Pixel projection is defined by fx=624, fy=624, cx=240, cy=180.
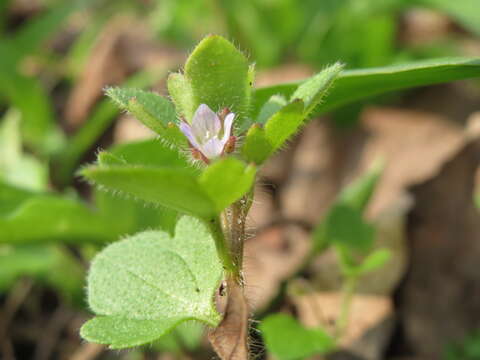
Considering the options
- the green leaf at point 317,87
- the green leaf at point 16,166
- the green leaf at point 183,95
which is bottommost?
the green leaf at point 16,166

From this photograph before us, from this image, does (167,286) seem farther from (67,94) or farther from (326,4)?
(67,94)

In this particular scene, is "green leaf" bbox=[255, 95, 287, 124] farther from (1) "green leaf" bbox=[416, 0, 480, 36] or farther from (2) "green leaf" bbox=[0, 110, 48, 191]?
(1) "green leaf" bbox=[416, 0, 480, 36]

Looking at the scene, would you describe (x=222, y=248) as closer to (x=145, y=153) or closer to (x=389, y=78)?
(x=389, y=78)

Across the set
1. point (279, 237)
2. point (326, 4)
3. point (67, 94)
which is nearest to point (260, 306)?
point (279, 237)

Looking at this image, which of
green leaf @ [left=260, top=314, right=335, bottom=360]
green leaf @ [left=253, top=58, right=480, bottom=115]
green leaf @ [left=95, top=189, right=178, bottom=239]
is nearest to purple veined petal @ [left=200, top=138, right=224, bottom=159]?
green leaf @ [left=253, top=58, right=480, bottom=115]

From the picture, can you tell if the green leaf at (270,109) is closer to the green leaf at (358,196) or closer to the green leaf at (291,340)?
the green leaf at (291,340)

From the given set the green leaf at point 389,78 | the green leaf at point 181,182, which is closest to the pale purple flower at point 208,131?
the green leaf at point 181,182
